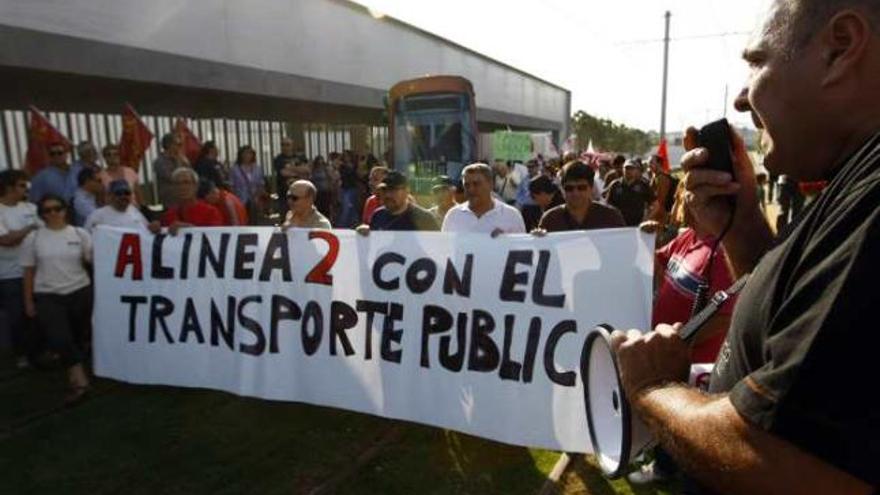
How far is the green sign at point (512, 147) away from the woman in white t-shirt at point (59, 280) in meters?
14.2

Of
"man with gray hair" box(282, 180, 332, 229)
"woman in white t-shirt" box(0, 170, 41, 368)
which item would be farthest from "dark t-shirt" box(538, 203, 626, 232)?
"woman in white t-shirt" box(0, 170, 41, 368)

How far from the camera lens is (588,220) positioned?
4465mm

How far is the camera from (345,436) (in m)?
4.12

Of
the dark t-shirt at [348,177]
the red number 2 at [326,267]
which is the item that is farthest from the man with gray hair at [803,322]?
the dark t-shirt at [348,177]

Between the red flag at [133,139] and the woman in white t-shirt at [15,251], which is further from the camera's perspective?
the red flag at [133,139]

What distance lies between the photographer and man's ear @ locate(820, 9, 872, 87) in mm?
819

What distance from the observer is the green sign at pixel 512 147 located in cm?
1855

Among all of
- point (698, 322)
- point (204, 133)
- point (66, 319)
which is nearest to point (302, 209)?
point (66, 319)

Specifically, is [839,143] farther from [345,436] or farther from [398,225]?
[398,225]

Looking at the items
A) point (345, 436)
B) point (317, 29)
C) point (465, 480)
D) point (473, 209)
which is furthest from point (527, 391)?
point (317, 29)

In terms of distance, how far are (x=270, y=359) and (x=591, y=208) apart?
2.48 metres

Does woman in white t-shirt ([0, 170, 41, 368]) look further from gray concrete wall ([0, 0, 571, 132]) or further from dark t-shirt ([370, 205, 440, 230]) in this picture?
gray concrete wall ([0, 0, 571, 132])

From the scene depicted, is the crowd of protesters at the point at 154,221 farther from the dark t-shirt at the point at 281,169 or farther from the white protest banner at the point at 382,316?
the dark t-shirt at the point at 281,169

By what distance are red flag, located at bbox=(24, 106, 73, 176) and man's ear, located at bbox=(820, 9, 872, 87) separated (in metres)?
8.47
